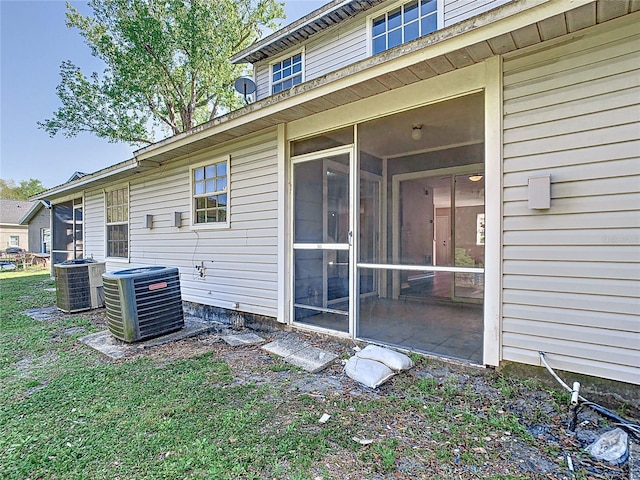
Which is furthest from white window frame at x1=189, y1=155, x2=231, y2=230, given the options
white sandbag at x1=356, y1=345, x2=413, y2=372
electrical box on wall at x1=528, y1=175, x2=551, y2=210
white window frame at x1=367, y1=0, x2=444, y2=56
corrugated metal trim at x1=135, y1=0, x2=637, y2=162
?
electrical box on wall at x1=528, y1=175, x2=551, y2=210

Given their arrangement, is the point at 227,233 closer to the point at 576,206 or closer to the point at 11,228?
the point at 576,206

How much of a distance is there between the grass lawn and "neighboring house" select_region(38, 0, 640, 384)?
2.57 ft

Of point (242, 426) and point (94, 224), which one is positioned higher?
point (94, 224)

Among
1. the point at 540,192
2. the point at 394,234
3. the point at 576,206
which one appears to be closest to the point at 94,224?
the point at 394,234

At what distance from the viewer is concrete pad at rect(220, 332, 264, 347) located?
402 cm

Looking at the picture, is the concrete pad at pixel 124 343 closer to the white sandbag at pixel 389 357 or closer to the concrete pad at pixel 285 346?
the concrete pad at pixel 285 346

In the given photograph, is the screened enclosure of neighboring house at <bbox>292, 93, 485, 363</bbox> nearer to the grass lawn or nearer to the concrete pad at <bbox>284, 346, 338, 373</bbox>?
the concrete pad at <bbox>284, 346, 338, 373</bbox>

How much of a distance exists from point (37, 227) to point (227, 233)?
25.5 metres

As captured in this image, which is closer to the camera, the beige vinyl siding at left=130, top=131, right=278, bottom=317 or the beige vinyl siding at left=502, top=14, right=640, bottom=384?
the beige vinyl siding at left=502, top=14, right=640, bottom=384

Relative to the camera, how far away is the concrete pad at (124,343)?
12.2ft

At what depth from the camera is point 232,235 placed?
16.3 ft

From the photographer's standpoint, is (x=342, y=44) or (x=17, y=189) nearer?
(x=342, y=44)

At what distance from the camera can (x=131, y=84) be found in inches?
510

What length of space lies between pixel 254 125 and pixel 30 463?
3.83 meters
